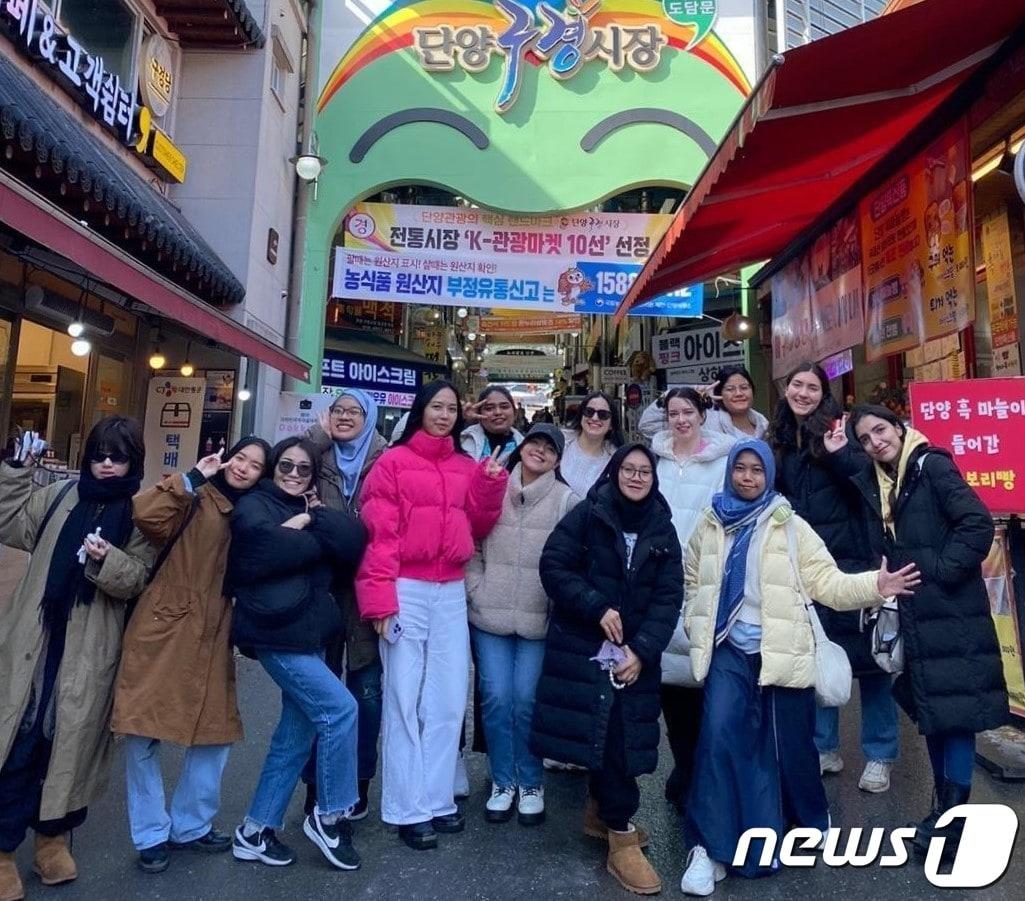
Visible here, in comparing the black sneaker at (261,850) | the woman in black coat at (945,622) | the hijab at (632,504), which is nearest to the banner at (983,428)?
the woman in black coat at (945,622)

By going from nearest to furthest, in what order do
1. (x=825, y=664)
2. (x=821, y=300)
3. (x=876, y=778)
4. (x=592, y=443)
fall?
(x=825, y=664)
(x=876, y=778)
(x=592, y=443)
(x=821, y=300)

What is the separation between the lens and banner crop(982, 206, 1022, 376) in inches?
226

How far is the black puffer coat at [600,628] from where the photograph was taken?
110 inches

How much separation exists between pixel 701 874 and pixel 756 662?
84 centimetres

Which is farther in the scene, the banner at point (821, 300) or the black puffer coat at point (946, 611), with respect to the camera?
A: the banner at point (821, 300)

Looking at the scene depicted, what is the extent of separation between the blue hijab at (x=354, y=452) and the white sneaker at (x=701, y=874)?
2205mm

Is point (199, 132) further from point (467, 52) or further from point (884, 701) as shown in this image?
→ point (884, 701)

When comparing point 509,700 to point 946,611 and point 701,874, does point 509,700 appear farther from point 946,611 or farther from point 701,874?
point 946,611

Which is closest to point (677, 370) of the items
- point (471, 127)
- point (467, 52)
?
point (471, 127)

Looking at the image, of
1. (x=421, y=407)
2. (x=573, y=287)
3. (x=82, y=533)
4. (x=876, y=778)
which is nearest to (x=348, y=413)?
(x=421, y=407)

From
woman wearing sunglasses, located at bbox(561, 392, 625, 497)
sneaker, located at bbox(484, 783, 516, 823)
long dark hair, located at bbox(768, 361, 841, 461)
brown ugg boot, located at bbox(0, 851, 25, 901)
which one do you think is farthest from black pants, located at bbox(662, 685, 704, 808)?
brown ugg boot, located at bbox(0, 851, 25, 901)

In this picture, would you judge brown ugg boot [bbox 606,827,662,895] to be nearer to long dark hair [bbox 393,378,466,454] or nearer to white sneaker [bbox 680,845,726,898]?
white sneaker [bbox 680,845,726,898]

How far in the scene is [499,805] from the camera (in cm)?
329

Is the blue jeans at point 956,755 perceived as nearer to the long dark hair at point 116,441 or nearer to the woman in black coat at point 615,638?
the woman in black coat at point 615,638
